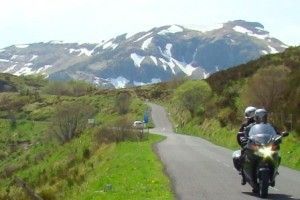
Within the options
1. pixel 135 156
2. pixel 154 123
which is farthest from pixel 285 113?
pixel 154 123

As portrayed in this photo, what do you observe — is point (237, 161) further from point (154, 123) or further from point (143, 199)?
point (154, 123)

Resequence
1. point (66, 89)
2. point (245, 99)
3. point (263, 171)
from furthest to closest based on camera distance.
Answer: point (66, 89) < point (245, 99) < point (263, 171)

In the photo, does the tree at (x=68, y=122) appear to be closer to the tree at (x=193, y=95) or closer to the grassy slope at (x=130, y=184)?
the tree at (x=193, y=95)

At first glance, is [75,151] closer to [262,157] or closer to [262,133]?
[262,133]

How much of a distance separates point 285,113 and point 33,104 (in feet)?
388

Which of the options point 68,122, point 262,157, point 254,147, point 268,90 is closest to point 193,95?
point 68,122

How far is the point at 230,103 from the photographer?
56.7 metres

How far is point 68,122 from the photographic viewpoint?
76375 mm

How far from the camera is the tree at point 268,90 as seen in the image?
139 ft

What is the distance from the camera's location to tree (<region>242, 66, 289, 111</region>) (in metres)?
42.5

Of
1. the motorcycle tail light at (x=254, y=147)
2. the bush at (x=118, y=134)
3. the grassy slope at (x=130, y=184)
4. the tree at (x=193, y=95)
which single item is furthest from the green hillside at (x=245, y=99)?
the motorcycle tail light at (x=254, y=147)

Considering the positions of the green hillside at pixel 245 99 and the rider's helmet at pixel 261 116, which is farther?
the green hillside at pixel 245 99

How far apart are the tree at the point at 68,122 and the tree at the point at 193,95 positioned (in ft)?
47.2

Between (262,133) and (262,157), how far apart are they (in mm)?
757
